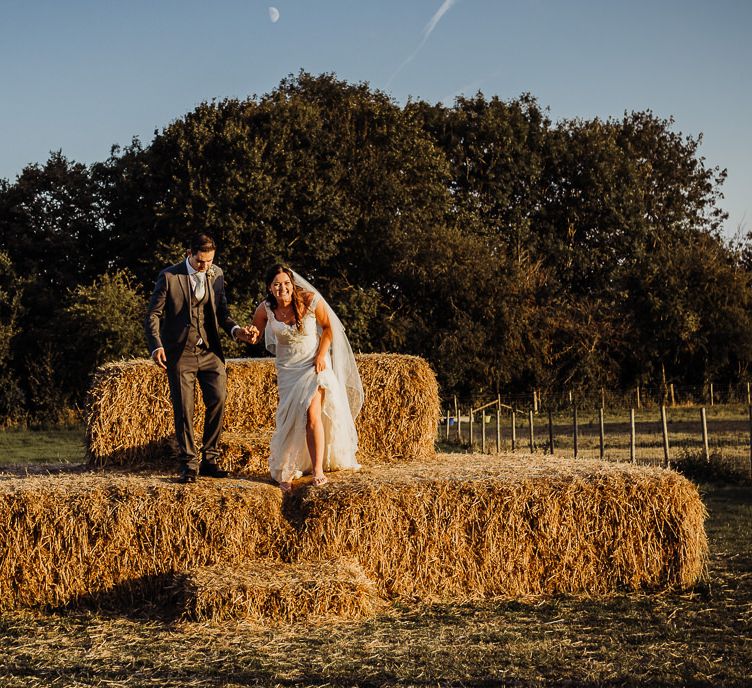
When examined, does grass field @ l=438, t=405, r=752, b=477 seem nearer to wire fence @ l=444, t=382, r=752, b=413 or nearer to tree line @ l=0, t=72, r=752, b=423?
wire fence @ l=444, t=382, r=752, b=413

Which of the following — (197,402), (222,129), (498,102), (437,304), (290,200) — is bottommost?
(197,402)

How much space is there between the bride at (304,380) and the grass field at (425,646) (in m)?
1.47

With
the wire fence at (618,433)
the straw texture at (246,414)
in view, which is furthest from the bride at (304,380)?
the wire fence at (618,433)

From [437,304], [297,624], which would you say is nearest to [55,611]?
[297,624]

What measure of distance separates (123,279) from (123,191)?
3.13 metres

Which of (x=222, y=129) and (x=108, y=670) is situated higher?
(x=222, y=129)

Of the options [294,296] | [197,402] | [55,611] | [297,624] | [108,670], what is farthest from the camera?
[197,402]

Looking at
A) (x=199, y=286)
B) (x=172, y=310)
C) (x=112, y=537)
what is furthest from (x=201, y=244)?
(x=112, y=537)

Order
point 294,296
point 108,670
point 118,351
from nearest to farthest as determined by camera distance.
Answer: point 108,670
point 294,296
point 118,351

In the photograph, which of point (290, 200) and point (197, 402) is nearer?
point (197, 402)

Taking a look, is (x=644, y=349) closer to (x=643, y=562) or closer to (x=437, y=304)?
(x=437, y=304)

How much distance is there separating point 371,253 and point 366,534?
841 inches

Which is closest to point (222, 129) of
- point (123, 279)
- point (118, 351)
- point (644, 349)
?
point (123, 279)

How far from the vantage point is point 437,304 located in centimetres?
2623
